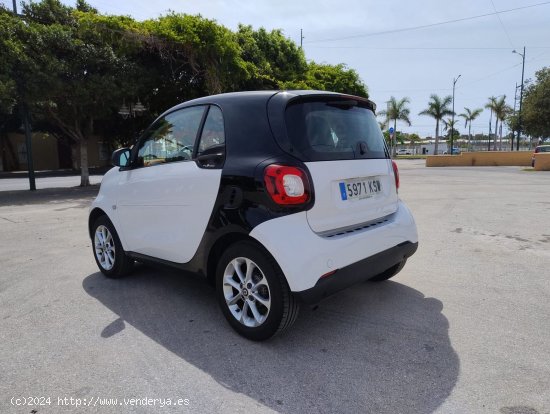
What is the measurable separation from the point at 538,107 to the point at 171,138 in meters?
35.2

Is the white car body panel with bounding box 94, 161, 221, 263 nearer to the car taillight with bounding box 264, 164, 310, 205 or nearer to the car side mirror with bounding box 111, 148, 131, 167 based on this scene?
the car side mirror with bounding box 111, 148, 131, 167

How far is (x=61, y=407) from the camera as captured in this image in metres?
2.29

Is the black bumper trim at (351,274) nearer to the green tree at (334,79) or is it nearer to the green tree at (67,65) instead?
the green tree at (67,65)

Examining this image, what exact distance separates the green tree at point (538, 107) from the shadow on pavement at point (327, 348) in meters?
33.8

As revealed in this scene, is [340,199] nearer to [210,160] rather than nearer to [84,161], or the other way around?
[210,160]

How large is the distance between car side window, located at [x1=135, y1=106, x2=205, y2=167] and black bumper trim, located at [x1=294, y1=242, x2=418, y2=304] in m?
1.57

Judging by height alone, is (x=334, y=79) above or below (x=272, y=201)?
above

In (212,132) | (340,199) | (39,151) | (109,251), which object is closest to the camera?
(340,199)

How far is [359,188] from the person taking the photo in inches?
125

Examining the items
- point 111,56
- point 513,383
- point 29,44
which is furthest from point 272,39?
point 513,383

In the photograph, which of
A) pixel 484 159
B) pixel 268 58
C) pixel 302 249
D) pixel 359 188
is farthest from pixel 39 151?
pixel 302 249

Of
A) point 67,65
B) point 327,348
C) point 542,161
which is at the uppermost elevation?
point 67,65

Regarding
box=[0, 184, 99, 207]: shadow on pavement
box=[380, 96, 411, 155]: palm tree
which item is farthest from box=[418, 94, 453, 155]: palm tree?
box=[0, 184, 99, 207]: shadow on pavement

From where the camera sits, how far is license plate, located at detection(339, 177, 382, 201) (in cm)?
302
